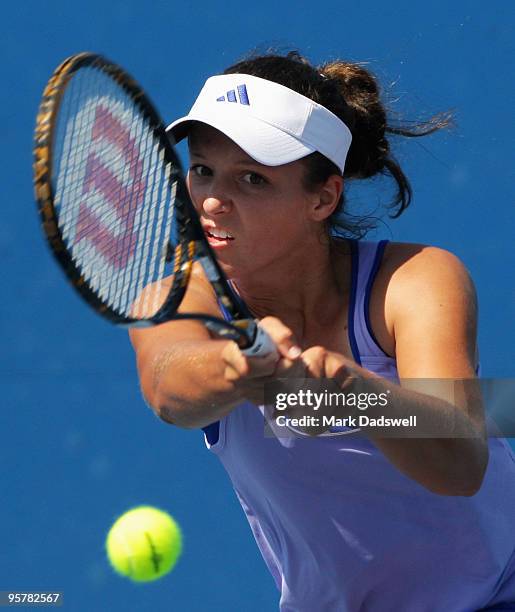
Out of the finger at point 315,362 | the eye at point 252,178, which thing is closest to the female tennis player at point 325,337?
the eye at point 252,178


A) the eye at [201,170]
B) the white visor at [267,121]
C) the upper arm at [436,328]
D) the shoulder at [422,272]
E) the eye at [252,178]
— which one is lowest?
the upper arm at [436,328]

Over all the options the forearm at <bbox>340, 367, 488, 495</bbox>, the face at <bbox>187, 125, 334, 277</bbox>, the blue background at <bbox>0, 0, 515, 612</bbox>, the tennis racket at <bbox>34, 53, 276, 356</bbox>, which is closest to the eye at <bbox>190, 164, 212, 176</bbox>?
the face at <bbox>187, 125, 334, 277</bbox>

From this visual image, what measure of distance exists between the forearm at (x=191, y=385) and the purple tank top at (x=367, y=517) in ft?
0.53

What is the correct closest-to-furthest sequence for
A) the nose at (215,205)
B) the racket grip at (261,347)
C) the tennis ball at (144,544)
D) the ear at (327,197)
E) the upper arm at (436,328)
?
the racket grip at (261,347) < the upper arm at (436,328) < the nose at (215,205) < the ear at (327,197) < the tennis ball at (144,544)

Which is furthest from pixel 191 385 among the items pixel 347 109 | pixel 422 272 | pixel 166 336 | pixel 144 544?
pixel 144 544

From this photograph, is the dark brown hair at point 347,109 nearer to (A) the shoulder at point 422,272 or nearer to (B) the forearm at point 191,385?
(A) the shoulder at point 422,272

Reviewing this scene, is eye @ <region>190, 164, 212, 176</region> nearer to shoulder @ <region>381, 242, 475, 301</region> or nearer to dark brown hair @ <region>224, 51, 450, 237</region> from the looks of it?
dark brown hair @ <region>224, 51, 450, 237</region>

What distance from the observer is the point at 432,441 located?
4.32ft

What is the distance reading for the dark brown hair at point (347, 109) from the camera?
164cm

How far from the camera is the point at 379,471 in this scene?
62.3 inches

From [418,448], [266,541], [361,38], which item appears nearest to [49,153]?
[418,448]

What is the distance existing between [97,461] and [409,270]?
1.38 metres

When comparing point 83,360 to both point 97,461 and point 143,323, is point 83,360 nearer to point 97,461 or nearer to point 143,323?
point 97,461

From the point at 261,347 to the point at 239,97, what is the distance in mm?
531
